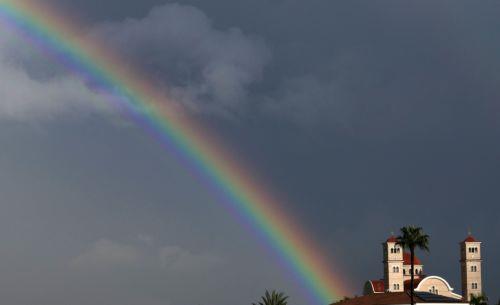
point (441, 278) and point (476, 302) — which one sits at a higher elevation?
point (441, 278)

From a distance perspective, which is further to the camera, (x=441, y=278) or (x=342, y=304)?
(x=441, y=278)

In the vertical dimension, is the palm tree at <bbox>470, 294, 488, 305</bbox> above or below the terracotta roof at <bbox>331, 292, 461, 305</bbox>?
below

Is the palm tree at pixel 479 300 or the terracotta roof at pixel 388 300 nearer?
the palm tree at pixel 479 300

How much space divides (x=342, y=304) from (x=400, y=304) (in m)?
22.7

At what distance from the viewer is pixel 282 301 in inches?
5044

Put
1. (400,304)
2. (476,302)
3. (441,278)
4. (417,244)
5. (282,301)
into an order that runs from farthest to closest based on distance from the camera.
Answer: (441,278)
(400,304)
(282,301)
(476,302)
(417,244)

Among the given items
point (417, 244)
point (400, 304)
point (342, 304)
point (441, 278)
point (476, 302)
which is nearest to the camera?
point (417, 244)

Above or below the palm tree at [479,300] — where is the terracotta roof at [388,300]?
above

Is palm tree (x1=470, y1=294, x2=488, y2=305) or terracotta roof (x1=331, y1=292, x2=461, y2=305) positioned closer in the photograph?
palm tree (x1=470, y1=294, x2=488, y2=305)

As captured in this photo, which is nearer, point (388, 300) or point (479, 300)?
point (479, 300)

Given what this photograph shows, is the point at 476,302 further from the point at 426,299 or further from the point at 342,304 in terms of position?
the point at 342,304

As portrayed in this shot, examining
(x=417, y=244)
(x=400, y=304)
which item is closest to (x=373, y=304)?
(x=400, y=304)

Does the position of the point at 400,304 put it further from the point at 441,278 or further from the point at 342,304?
the point at 441,278

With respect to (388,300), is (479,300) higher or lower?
lower
